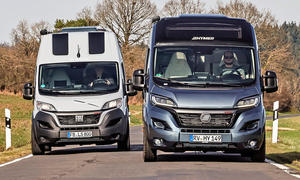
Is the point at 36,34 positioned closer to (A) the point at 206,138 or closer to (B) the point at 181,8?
(B) the point at 181,8

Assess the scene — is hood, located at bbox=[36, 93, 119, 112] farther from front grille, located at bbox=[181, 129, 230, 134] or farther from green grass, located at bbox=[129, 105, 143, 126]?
green grass, located at bbox=[129, 105, 143, 126]

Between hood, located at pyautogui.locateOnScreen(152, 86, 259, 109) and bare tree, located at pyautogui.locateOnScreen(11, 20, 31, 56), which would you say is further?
bare tree, located at pyautogui.locateOnScreen(11, 20, 31, 56)

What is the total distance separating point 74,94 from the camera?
16.4 m

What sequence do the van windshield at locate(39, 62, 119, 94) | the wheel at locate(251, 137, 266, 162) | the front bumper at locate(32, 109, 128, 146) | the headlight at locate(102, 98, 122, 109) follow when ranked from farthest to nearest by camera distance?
1. the van windshield at locate(39, 62, 119, 94)
2. the headlight at locate(102, 98, 122, 109)
3. the front bumper at locate(32, 109, 128, 146)
4. the wheel at locate(251, 137, 266, 162)

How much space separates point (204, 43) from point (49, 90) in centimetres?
459

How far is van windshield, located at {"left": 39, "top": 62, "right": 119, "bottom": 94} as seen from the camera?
16.5 meters

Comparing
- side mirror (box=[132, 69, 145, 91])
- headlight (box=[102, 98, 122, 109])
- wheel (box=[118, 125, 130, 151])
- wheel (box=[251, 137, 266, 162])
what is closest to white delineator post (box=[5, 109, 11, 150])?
wheel (box=[118, 125, 130, 151])

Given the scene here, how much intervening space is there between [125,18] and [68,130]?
52210 mm

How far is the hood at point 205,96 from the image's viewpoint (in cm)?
1247

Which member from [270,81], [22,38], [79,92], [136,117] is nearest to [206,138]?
[270,81]

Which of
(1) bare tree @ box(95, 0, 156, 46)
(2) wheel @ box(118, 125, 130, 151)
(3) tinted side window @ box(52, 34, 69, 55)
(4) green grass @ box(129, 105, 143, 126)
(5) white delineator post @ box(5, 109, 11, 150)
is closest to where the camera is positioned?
(2) wheel @ box(118, 125, 130, 151)

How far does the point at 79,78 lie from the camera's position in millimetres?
16797

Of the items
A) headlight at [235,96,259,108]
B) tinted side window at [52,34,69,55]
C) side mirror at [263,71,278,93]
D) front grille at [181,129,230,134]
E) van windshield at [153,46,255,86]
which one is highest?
tinted side window at [52,34,69,55]

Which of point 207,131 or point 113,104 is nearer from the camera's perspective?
point 207,131
